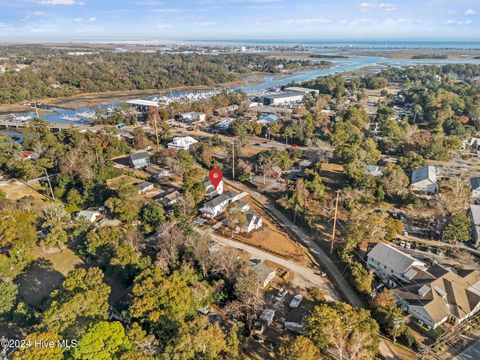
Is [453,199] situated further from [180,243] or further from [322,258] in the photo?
[180,243]

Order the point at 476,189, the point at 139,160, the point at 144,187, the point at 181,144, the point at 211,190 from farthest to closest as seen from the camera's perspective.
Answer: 1. the point at 181,144
2. the point at 139,160
3. the point at 144,187
4. the point at 211,190
5. the point at 476,189

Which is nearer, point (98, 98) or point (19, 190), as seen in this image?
point (19, 190)

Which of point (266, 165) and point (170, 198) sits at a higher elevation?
point (266, 165)

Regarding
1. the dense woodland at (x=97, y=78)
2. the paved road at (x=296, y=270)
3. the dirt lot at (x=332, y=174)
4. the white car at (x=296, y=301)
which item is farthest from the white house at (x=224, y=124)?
the dense woodland at (x=97, y=78)

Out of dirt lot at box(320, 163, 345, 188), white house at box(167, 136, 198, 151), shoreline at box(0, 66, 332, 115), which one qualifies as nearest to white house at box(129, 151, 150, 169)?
white house at box(167, 136, 198, 151)

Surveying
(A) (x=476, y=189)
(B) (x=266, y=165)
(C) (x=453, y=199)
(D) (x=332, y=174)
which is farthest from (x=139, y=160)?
(A) (x=476, y=189)

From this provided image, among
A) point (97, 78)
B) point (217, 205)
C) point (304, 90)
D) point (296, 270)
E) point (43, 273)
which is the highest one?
point (97, 78)

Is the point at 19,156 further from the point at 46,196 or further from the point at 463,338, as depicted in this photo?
the point at 463,338

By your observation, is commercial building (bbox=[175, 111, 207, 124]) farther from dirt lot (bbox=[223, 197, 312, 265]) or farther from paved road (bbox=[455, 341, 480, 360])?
paved road (bbox=[455, 341, 480, 360])
